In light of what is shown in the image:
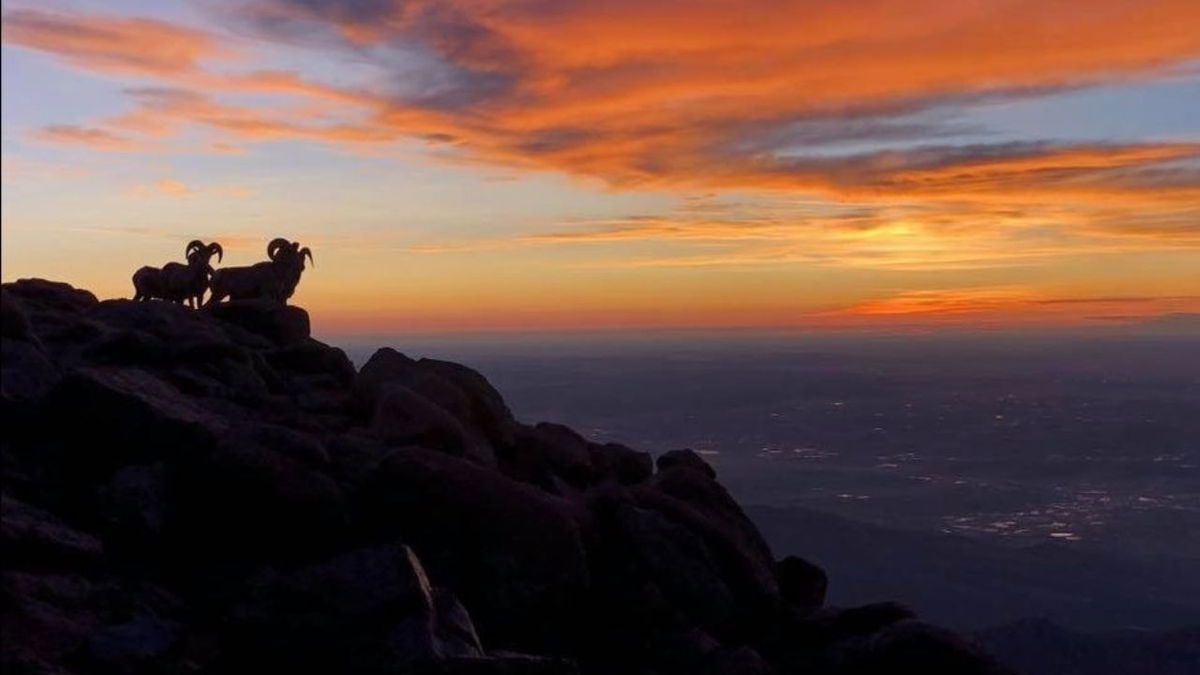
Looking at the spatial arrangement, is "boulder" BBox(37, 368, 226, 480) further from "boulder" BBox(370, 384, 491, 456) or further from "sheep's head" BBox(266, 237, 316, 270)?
"sheep's head" BBox(266, 237, 316, 270)

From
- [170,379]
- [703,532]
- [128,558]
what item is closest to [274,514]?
[128,558]

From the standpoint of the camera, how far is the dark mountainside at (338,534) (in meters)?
17.0

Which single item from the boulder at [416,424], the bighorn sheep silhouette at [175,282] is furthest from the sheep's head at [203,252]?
the boulder at [416,424]

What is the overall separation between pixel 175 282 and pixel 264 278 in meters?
3.29

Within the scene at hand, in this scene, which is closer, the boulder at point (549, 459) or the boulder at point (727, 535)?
Result: the boulder at point (727, 535)

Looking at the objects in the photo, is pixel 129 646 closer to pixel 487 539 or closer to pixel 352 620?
pixel 352 620

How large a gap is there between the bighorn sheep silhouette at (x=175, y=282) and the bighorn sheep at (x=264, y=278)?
1.62ft

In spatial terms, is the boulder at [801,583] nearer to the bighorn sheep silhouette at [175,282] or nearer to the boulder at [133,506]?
the boulder at [133,506]

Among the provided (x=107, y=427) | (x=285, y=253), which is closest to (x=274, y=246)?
(x=285, y=253)

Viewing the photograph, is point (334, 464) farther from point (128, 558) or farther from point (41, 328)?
point (41, 328)

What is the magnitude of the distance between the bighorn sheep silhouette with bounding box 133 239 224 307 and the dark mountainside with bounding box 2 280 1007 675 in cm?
535

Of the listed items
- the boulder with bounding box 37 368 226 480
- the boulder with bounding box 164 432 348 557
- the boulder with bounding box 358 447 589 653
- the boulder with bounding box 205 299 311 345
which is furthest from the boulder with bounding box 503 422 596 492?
the boulder with bounding box 37 368 226 480

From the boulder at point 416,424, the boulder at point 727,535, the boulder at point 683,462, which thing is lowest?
the boulder at point 727,535

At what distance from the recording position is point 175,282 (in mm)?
39062
